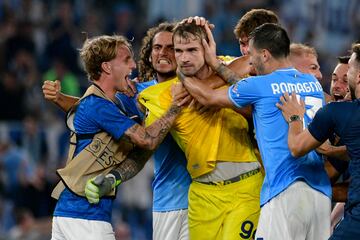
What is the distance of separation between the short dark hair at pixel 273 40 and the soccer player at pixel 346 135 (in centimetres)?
56

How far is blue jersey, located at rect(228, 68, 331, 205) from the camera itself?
315 inches

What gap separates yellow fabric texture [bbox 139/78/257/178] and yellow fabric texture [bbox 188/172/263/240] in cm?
19

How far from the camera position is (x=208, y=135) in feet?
28.1

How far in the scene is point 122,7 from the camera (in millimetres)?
19594

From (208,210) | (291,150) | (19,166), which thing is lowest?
(19,166)

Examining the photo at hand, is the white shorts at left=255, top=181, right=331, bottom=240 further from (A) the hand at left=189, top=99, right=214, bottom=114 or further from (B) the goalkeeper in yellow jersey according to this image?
(A) the hand at left=189, top=99, right=214, bottom=114

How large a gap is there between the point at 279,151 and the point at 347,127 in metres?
0.63

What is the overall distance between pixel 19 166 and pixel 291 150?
28.5ft

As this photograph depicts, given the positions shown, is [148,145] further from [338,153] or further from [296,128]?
[338,153]

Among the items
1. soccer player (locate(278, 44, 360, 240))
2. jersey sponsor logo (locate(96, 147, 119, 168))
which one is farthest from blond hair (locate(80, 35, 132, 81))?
soccer player (locate(278, 44, 360, 240))

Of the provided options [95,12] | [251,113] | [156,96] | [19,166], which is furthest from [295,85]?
[95,12]

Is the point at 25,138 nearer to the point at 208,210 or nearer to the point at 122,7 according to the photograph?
the point at 122,7

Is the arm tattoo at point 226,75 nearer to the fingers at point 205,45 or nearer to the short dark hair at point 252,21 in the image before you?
the fingers at point 205,45

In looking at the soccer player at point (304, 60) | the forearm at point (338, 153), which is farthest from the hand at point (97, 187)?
the soccer player at point (304, 60)
